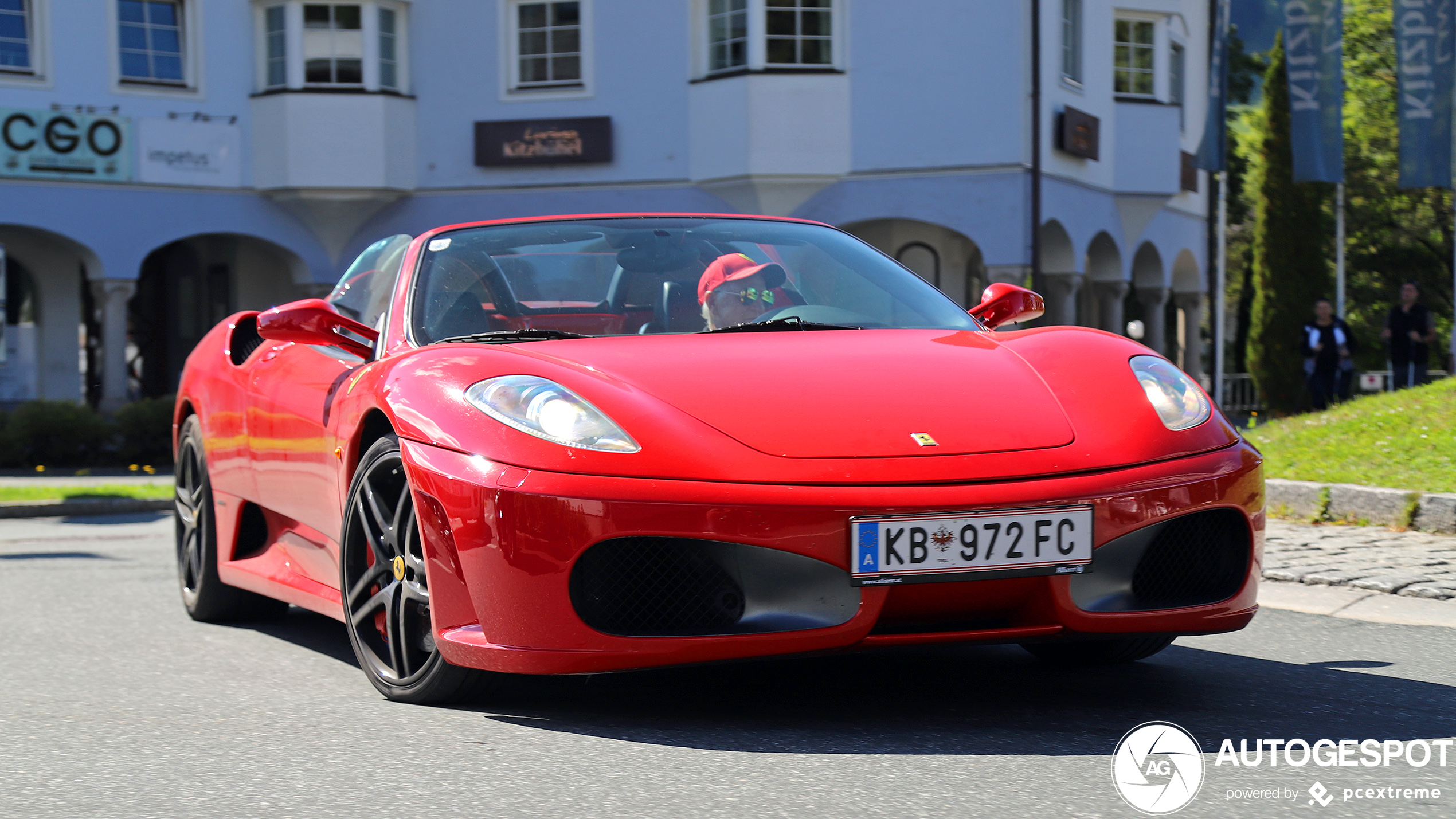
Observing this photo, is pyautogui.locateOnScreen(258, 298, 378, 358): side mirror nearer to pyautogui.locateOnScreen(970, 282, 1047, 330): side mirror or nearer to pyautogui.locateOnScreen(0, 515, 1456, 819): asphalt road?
pyautogui.locateOnScreen(0, 515, 1456, 819): asphalt road

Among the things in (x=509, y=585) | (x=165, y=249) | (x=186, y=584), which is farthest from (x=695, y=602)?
(x=165, y=249)

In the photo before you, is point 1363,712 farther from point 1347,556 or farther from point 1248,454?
point 1347,556

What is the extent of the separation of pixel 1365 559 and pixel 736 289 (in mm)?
3554

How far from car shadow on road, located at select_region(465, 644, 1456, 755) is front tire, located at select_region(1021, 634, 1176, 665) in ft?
0.13

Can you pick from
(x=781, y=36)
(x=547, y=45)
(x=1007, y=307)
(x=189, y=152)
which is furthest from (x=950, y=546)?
(x=189, y=152)

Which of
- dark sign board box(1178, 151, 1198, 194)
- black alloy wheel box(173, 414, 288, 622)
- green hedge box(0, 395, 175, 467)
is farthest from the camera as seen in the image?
dark sign board box(1178, 151, 1198, 194)

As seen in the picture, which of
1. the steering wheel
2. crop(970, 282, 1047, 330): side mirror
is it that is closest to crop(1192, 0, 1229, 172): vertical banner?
crop(970, 282, 1047, 330): side mirror

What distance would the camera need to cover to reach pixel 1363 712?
13.0ft

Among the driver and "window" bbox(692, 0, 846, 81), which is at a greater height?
"window" bbox(692, 0, 846, 81)

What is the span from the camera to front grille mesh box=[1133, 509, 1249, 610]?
12.7ft

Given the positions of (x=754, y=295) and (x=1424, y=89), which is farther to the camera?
(x=1424, y=89)

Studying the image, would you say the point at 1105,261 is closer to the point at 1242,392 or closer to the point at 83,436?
the point at 1242,392

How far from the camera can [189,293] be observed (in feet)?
87.5

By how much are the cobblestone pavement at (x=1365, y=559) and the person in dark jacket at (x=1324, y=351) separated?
45.0 ft
